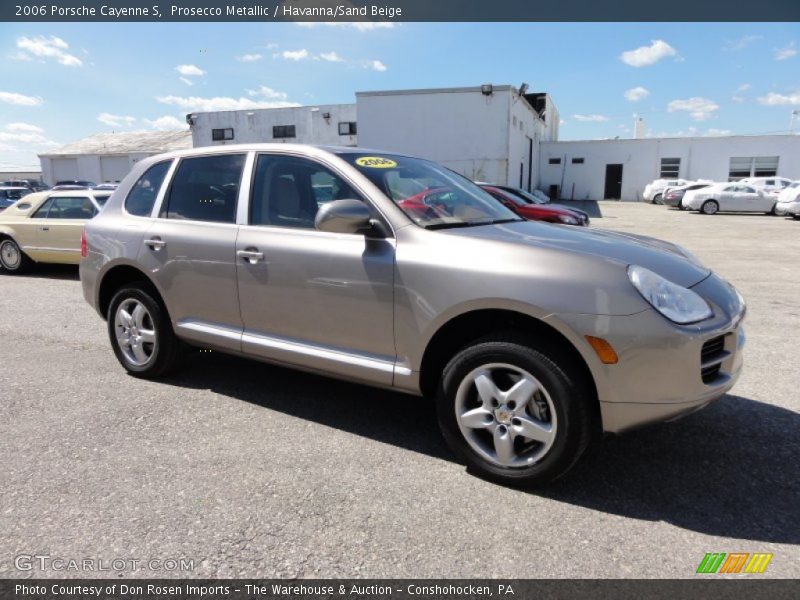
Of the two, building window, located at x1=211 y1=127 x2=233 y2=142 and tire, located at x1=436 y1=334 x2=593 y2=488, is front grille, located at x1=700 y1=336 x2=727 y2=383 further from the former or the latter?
building window, located at x1=211 y1=127 x2=233 y2=142

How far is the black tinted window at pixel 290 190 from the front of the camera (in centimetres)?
353

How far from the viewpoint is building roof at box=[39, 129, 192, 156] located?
Answer: 4659cm

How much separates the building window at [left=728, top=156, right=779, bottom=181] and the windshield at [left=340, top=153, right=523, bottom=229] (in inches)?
1622

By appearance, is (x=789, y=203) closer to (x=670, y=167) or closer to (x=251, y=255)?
(x=670, y=167)

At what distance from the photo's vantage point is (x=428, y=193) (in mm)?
3617

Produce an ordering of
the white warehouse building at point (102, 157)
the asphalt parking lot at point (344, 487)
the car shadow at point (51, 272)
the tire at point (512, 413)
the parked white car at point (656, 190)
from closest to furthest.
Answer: the asphalt parking lot at point (344, 487)
the tire at point (512, 413)
the car shadow at point (51, 272)
the parked white car at point (656, 190)
the white warehouse building at point (102, 157)

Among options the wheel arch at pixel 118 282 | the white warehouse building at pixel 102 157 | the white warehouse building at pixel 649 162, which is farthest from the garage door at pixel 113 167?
the wheel arch at pixel 118 282

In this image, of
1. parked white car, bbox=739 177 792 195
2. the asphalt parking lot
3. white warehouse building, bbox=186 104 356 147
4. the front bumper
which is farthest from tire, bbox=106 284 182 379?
white warehouse building, bbox=186 104 356 147

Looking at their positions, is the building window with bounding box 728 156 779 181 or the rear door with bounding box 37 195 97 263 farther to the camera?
the building window with bounding box 728 156 779 181

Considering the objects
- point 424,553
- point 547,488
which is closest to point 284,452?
point 424,553

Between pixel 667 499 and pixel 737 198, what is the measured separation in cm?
2770

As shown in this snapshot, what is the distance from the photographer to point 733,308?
2.86 meters

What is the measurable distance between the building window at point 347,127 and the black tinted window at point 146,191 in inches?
1369

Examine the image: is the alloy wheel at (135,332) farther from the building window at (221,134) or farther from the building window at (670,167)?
the building window at (670,167)
